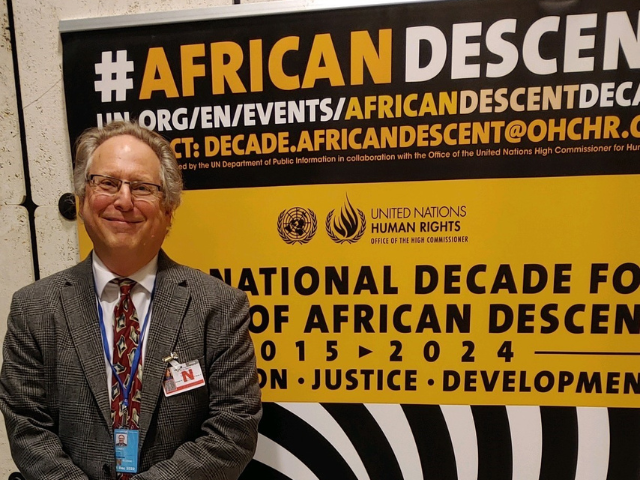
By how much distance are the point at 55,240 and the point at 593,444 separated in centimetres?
211

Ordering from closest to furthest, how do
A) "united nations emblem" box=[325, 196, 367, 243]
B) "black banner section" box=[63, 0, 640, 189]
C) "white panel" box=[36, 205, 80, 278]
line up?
"black banner section" box=[63, 0, 640, 189], "united nations emblem" box=[325, 196, 367, 243], "white panel" box=[36, 205, 80, 278]

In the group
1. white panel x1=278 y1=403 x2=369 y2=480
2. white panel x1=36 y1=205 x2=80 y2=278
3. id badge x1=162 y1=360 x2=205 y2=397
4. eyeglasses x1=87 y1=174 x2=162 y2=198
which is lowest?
white panel x1=278 y1=403 x2=369 y2=480

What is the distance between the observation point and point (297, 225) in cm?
136

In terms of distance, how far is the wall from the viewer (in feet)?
4.49

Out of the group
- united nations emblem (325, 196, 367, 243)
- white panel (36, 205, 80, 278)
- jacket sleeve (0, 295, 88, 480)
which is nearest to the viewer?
jacket sleeve (0, 295, 88, 480)

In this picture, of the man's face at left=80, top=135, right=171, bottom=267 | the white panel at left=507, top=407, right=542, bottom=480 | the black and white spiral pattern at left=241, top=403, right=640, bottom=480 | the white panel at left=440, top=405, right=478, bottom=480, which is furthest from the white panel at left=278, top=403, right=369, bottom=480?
the man's face at left=80, top=135, right=171, bottom=267

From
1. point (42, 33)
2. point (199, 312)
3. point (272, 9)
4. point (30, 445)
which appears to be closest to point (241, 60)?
point (272, 9)

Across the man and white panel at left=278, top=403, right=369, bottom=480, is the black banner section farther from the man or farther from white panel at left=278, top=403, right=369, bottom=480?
white panel at left=278, top=403, right=369, bottom=480

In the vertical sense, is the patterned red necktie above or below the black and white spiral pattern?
above

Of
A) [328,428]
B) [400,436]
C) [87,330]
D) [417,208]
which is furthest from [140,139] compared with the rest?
[400,436]

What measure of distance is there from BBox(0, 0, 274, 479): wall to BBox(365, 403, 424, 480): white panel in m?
1.28

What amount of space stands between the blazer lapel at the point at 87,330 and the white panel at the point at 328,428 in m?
0.68

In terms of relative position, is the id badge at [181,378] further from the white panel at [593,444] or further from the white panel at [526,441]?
the white panel at [593,444]

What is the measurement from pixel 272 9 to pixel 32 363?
1241 mm
